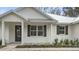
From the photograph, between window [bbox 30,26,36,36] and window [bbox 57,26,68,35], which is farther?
window [bbox 57,26,68,35]

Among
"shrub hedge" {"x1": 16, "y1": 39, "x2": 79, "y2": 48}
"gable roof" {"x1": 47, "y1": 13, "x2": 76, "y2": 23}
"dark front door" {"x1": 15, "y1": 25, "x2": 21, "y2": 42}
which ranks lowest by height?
"shrub hedge" {"x1": 16, "y1": 39, "x2": 79, "y2": 48}

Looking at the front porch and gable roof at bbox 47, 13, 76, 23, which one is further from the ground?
gable roof at bbox 47, 13, 76, 23

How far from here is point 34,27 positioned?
Answer: 41.2ft

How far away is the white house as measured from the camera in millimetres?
11329

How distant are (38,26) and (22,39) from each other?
5.82 ft

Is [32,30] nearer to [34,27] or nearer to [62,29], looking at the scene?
[34,27]

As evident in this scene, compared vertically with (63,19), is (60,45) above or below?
below

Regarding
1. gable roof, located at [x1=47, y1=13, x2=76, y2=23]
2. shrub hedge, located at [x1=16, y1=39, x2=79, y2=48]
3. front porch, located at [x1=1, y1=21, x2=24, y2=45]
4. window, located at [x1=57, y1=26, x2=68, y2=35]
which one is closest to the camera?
shrub hedge, located at [x1=16, y1=39, x2=79, y2=48]

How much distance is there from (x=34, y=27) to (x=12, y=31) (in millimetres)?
1568

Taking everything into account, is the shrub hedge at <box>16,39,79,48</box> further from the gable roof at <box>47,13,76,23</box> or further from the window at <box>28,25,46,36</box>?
the window at <box>28,25,46,36</box>

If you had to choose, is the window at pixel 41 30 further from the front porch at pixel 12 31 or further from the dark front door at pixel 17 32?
the dark front door at pixel 17 32

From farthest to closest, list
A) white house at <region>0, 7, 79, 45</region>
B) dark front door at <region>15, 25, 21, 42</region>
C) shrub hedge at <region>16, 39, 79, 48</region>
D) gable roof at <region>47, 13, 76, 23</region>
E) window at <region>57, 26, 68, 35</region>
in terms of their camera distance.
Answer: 1. window at <region>57, 26, 68, 35</region>
2. dark front door at <region>15, 25, 21, 42</region>
3. white house at <region>0, 7, 79, 45</region>
4. gable roof at <region>47, 13, 76, 23</region>
5. shrub hedge at <region>16, 39, 79, 48</region>

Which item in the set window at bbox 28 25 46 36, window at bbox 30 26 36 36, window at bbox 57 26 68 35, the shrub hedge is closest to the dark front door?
window at bbox 28 25 46 36

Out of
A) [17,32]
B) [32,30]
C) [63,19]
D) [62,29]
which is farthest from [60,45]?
[17,32]
